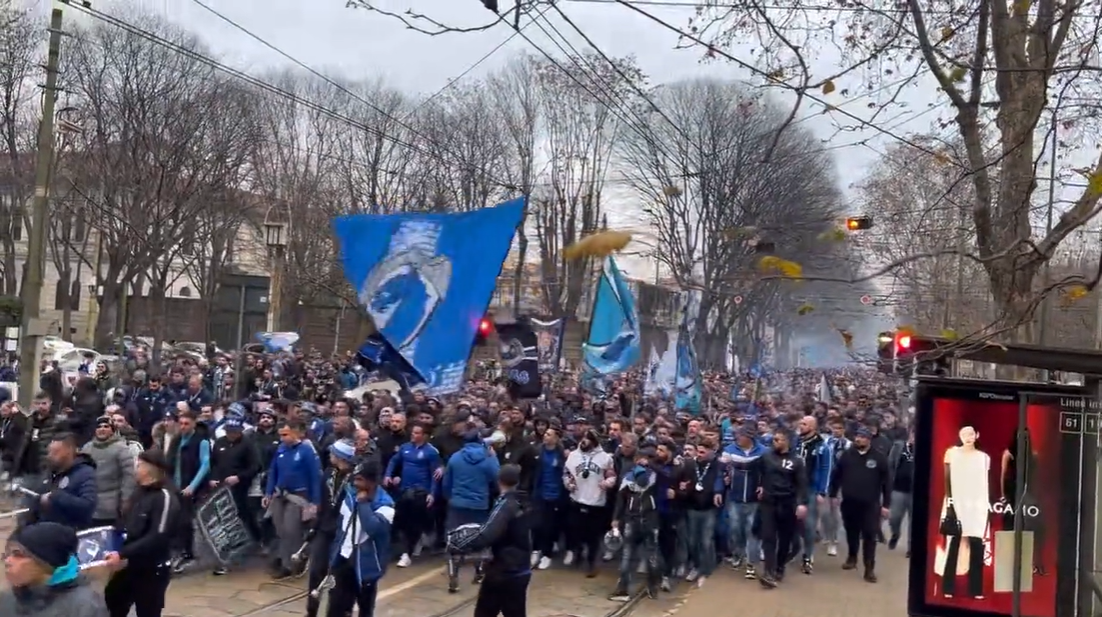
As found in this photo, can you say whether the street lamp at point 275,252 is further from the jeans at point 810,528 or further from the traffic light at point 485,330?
the jeans at point 810,528

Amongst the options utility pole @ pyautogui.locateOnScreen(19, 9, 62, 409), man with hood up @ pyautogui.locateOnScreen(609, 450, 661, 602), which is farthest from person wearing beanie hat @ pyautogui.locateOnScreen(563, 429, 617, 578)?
utility pole @ pyautogui.locateOnScreen(19, 9, 62, 409)

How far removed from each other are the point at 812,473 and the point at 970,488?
572 centimetres

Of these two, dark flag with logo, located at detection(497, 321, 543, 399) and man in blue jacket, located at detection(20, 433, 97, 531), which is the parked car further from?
man in blue jacket, located at detection(20, 433, 97, 531)

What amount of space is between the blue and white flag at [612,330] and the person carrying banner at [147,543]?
14047mm

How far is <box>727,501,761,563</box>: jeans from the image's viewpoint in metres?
12.2

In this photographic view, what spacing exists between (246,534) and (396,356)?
231 centimetres

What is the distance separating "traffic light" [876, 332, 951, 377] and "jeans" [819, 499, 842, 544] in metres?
6.73

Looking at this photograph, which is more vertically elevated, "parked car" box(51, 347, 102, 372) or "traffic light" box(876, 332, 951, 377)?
"traffic light" box(876, 332, 951, 377)

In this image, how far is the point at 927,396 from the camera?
291 inches

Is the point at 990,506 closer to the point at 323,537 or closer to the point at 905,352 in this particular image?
the point at 905,352

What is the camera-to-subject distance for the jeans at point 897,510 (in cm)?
1399

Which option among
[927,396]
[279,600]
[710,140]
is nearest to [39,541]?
[927,396]

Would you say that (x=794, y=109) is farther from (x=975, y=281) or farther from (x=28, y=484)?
(x=975, y=281)

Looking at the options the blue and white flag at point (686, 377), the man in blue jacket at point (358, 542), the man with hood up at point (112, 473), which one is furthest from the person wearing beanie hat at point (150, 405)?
the blue and white flag at point (686, 377)
